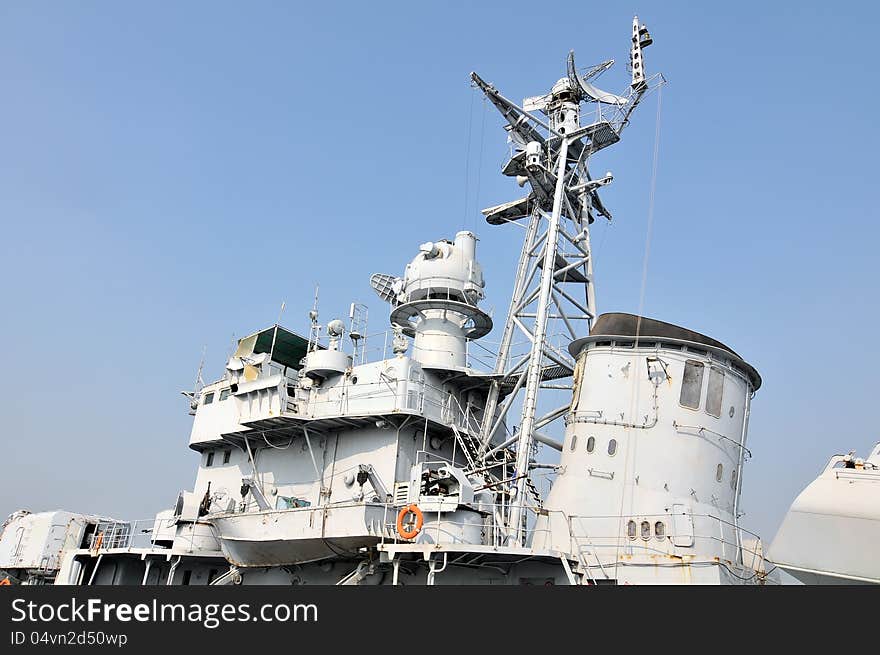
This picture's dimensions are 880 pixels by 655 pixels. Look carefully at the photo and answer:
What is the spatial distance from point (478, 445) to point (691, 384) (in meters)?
8.18

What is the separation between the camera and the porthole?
49.3ft

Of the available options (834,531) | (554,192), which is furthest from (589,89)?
(834,531)

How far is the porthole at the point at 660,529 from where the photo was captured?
15.0 metres

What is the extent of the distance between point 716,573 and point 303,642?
26.7 feet

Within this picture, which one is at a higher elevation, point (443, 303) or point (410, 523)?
point (443, 303)

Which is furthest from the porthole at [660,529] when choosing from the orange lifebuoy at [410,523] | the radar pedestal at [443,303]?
the radar pedestal at [443,303]

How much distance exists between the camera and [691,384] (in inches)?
641

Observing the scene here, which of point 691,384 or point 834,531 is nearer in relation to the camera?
point 834,531

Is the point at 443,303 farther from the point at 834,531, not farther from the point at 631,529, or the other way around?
the point at 834,531

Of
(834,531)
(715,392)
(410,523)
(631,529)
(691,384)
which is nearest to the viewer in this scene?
(834,531)

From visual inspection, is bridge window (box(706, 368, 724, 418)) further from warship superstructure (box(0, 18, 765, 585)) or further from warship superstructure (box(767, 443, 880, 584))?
warship superstructure (box(767, 443, 880, 584))

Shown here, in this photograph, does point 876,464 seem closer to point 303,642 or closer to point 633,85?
point 303,642

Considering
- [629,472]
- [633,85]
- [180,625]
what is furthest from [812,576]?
[633,85]

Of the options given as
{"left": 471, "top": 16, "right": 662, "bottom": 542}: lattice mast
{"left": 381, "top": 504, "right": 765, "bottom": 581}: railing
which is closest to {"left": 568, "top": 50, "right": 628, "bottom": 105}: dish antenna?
{"left": 471, "top": 16, "right": 662, "bottom": 542}: lattice mast
